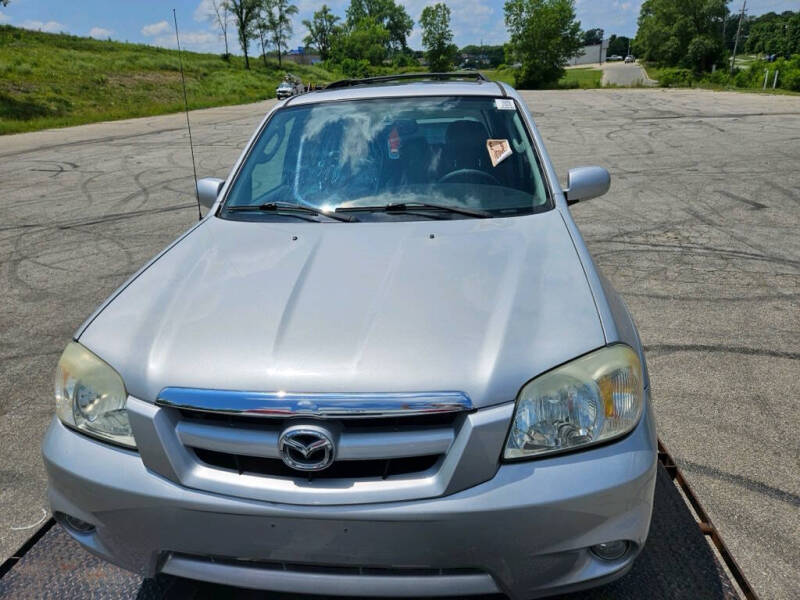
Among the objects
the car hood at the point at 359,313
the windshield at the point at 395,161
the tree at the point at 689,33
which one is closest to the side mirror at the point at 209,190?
the windshield at the point at 395,161

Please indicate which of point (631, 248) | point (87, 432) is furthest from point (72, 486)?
point (631, 248)

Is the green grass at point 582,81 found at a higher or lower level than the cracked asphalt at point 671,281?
lower

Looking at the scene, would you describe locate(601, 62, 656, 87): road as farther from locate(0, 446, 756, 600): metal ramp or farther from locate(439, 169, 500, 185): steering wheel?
locate(0, 446, 756, 600): metal ramp

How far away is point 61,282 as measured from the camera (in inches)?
219

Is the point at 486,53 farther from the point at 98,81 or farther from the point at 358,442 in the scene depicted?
the point at 358,442

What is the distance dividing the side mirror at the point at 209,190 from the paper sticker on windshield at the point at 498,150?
140cm

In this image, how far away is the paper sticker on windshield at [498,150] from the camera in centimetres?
309

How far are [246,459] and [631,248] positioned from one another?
514cm

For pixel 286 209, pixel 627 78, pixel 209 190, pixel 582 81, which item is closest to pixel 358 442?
pixel 286 209

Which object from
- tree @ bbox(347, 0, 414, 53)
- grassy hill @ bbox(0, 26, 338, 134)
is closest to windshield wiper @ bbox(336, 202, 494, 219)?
grassy hill @ bbox(0, 26, 338, 134)

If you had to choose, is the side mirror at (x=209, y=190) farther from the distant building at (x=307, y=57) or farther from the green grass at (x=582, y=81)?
the distant building at (x=307, y=57)

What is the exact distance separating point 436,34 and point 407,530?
112 metres

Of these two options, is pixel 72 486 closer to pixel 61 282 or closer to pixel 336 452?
pixel 336 452

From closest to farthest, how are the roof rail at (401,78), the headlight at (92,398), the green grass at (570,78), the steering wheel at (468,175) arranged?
1. the headlight at (92,398)
2. the steering wheel at (468,175)
3. the roof rail at (401,78)
4. the green grass at (570,78)
